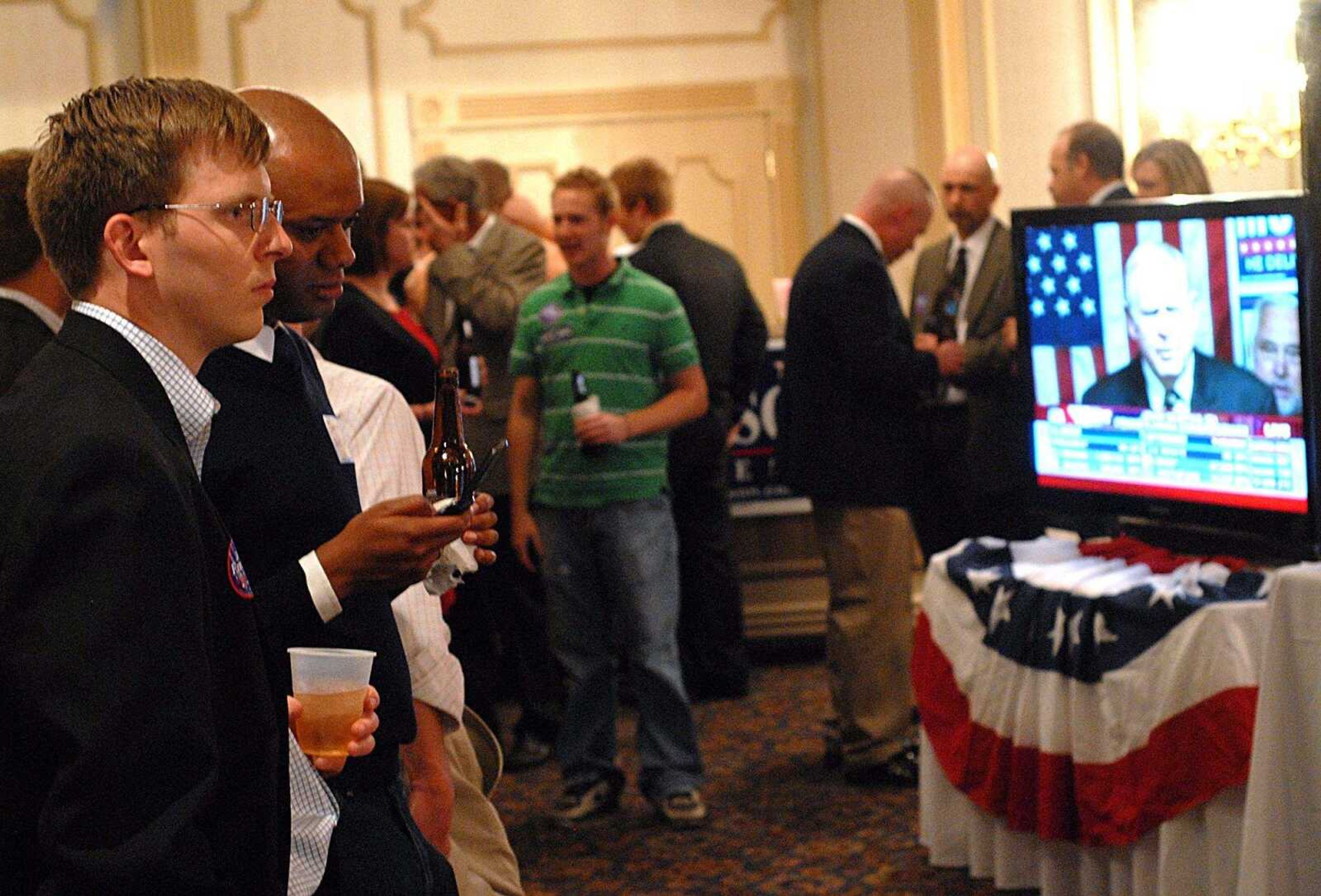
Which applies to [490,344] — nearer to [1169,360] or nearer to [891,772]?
[891,772]

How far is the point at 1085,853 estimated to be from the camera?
128 inches

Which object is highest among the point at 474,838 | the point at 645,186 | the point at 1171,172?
the point at 645,186

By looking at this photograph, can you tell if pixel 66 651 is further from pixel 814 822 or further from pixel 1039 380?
pixel 814 822

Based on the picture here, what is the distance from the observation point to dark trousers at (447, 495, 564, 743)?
490 cm

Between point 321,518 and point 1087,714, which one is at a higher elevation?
point 321,518

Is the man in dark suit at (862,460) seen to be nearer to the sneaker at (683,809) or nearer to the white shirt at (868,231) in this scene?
the white shirt at (868,231)

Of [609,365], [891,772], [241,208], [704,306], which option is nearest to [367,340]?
[609,365]

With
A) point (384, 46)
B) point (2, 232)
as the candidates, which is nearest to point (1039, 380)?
point (2, 232)

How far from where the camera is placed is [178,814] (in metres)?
1.17

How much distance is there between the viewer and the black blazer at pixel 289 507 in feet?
5.50

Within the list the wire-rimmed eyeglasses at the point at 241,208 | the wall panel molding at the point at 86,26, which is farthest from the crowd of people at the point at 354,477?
the wall panel molding at the point at 86,26

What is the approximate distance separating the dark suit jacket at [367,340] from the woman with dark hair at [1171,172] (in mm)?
2490

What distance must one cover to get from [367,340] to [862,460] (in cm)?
172

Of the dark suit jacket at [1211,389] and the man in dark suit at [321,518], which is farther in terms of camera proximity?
the dark suit jacket at [1211,389]
